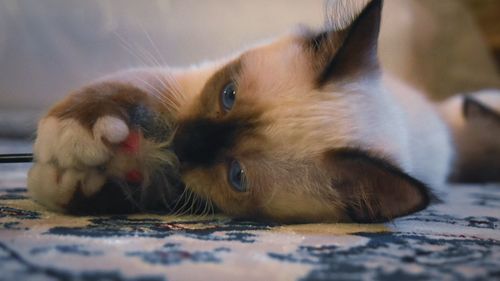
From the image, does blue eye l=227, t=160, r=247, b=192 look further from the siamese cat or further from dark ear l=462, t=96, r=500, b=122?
dark ear l=462, t=96, r=500, b=122

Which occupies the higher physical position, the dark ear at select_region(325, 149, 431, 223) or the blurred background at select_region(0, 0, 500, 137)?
the blurred background at select_region(0, 0, 500, 137)

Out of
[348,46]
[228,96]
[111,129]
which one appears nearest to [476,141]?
[348,46]

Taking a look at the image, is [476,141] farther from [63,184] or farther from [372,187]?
[63,184]

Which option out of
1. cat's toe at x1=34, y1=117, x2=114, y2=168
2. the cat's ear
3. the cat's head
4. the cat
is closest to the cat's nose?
the cat's head

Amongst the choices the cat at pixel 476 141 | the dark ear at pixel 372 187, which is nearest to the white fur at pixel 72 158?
the dark ear at pixel 372 187

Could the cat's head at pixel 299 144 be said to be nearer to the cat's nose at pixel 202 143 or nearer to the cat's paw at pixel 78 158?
the cat's nose at pixel 202 143

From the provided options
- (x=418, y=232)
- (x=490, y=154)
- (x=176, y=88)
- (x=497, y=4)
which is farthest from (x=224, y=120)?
(x=497, y=4)
